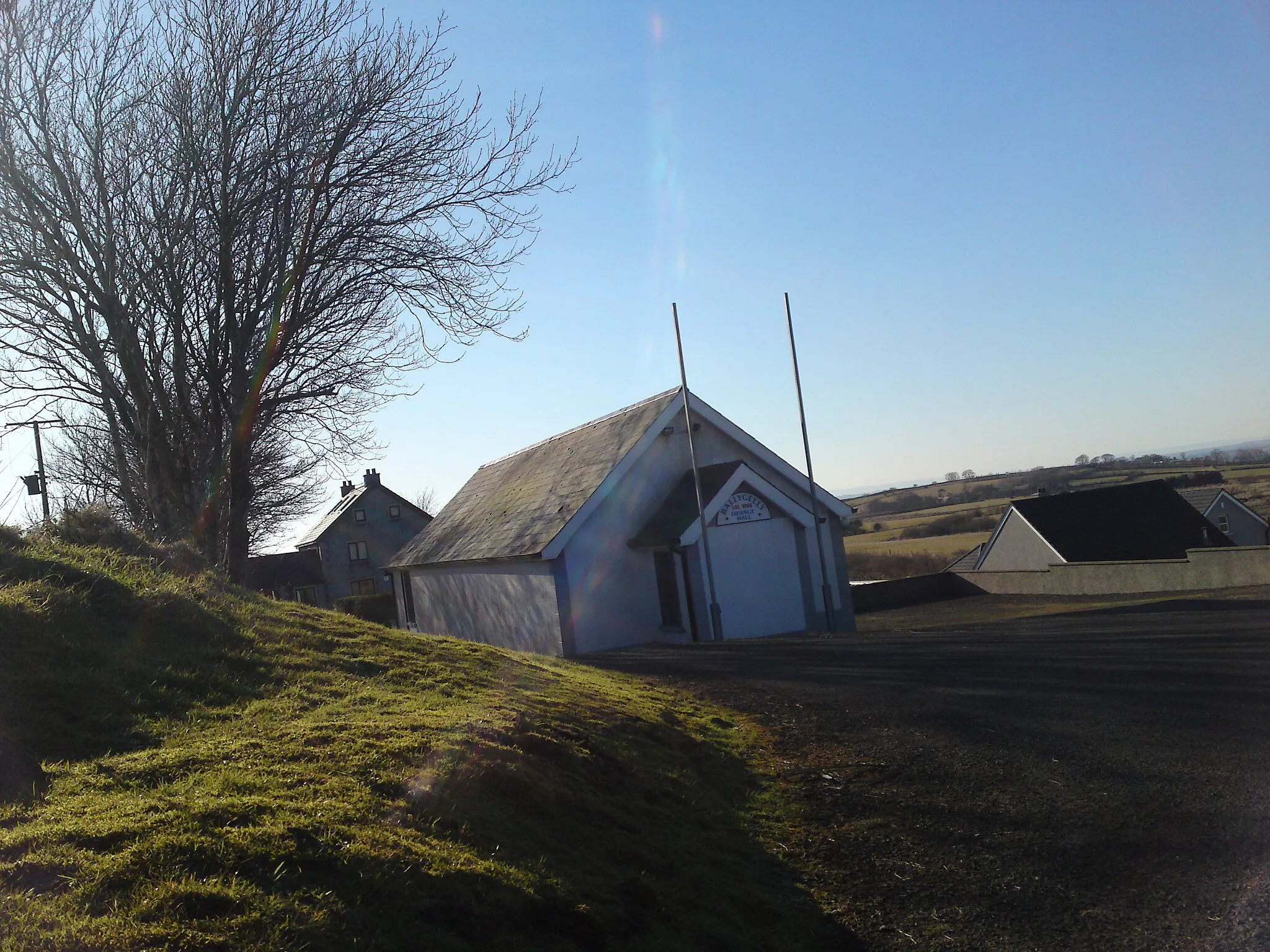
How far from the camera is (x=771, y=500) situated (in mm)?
22031

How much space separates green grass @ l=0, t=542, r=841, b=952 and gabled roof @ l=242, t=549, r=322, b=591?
167ft

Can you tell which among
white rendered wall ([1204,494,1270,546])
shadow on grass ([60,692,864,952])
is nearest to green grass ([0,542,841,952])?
shadow on grass ([60,692,864,952])

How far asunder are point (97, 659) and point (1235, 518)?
5671 cm

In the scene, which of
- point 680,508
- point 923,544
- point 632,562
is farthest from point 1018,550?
point 632,562

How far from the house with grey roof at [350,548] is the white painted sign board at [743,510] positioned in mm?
40091

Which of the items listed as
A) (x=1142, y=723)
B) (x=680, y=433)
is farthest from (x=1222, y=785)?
(x=680, y=433)

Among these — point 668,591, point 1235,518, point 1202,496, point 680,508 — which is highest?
point 680,508

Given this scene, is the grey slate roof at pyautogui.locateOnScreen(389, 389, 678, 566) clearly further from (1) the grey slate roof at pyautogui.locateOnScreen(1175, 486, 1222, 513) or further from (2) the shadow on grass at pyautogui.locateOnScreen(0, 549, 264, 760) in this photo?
(1) the grey slate roof at pyautogui.locateOnScreen(1175, 486, 1222, 513)

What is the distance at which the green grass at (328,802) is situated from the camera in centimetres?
360

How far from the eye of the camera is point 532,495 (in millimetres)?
24500

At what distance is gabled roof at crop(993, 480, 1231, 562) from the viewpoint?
42.8m

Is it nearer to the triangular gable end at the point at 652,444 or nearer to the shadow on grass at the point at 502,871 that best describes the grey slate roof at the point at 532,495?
the triangular gable end at the point at 652,444

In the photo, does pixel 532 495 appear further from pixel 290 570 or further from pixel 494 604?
pixel 290 570

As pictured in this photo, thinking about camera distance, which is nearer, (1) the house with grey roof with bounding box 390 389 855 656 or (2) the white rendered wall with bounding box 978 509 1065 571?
(1) the house with grey roof with bounding box 390 389 855 656
